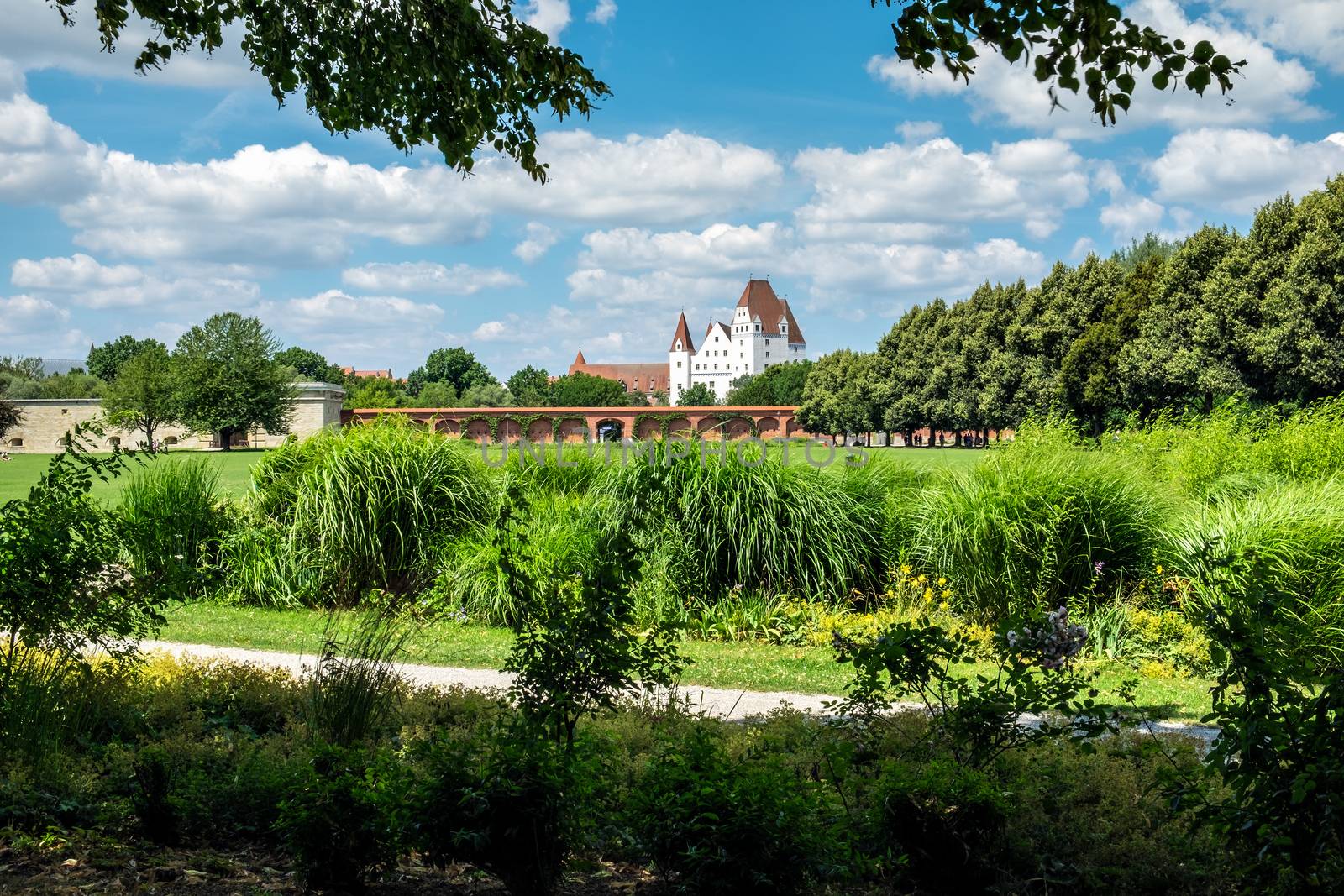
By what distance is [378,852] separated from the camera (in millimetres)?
3389

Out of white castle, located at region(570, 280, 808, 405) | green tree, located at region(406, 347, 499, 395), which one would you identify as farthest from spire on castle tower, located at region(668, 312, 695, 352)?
green tree, located at region(406, 347, 499, 395)

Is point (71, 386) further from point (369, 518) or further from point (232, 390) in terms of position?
point (369, 518)

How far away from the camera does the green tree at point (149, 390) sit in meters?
46.6

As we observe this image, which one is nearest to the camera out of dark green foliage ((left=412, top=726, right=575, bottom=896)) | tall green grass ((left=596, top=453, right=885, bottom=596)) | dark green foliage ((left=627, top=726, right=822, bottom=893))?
dark green foliage ((left=627, top=726, right=822, bottom=893))

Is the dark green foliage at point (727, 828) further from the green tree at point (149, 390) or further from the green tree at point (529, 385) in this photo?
the green tree at point (529, 385)

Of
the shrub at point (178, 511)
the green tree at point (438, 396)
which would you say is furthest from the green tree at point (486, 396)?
the shrub at point (178, 511)

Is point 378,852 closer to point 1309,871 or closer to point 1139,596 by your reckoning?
point 1309,871

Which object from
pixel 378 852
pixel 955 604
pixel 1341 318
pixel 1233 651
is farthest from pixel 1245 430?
pixel 1341 318

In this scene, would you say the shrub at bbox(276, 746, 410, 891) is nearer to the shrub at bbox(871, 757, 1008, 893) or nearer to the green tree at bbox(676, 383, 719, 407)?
the shrub at bbox(871, 757, 1008, 893)

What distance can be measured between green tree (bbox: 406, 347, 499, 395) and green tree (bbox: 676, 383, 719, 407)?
28.9 meters

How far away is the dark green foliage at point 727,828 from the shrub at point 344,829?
2.54 ft

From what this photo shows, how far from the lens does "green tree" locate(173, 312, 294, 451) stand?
45750 millimetres

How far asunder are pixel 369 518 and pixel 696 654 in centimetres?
418

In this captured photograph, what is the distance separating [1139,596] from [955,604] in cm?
161
